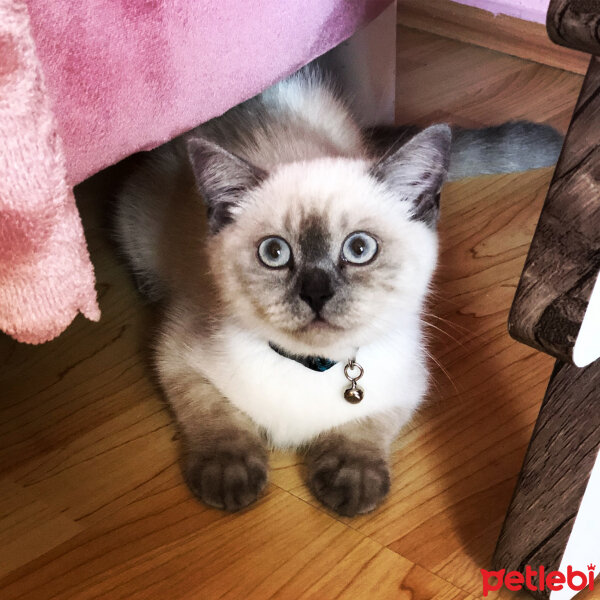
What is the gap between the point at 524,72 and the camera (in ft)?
8.53

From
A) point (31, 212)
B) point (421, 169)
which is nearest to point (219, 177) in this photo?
point (421, 169)

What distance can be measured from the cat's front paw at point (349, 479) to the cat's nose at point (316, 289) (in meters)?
0.27

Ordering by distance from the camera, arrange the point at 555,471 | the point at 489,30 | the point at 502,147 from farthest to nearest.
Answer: the point at 489,30, the point at 502,147, the point at 555,471

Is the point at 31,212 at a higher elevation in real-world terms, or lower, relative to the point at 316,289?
higher

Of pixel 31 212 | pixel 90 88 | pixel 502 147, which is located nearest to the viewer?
pixel 31 212

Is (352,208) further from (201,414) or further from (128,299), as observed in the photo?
(128,299)

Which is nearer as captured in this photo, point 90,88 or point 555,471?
point 555,471

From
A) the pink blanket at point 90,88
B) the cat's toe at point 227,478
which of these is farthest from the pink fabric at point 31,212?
the cat's toe at point 227,478

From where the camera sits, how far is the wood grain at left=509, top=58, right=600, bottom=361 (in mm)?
765

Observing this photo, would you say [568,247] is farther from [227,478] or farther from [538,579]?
[227,478]

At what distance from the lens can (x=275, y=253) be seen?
3.83 feet

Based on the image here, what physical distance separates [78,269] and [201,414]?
0.51 m

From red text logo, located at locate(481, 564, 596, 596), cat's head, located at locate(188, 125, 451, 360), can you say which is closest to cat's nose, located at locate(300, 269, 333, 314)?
cat's head, located at locate(188, 125, 451, 360)

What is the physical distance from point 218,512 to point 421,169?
1.98 feet
